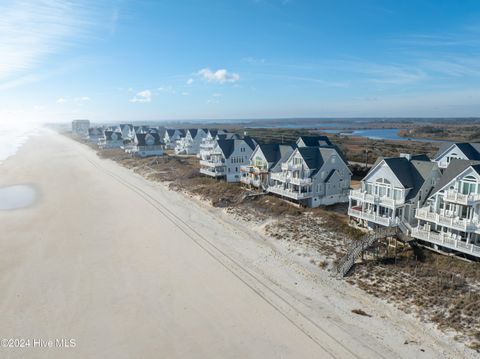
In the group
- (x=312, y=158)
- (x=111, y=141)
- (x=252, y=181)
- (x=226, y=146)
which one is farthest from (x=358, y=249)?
(x=111, y=141)

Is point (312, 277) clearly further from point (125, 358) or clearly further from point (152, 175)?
point (152, 175)

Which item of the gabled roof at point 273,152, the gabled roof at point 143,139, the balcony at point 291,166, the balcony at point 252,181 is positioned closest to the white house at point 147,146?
the gabled roof at point 143,139

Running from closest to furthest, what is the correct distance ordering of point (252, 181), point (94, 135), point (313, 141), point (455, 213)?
point (455, 213), point (252, 181), point (313, 141), point (94, 135)

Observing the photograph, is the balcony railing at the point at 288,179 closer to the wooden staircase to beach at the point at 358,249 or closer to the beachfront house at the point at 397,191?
the beachfront house at the point at 397,191

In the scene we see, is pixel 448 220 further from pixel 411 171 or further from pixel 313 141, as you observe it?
pixel 313 141

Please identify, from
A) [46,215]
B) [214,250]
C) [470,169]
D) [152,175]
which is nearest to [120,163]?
[152,175]

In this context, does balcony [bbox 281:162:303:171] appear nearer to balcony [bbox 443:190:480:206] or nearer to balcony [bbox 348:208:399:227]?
balcony [bbox 348:208:399:227]

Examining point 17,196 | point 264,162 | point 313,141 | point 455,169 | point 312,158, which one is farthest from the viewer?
point 17,196

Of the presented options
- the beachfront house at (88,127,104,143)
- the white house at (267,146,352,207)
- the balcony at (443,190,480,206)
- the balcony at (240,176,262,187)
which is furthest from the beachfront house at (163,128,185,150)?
the balcony at (443,190,480,206)
